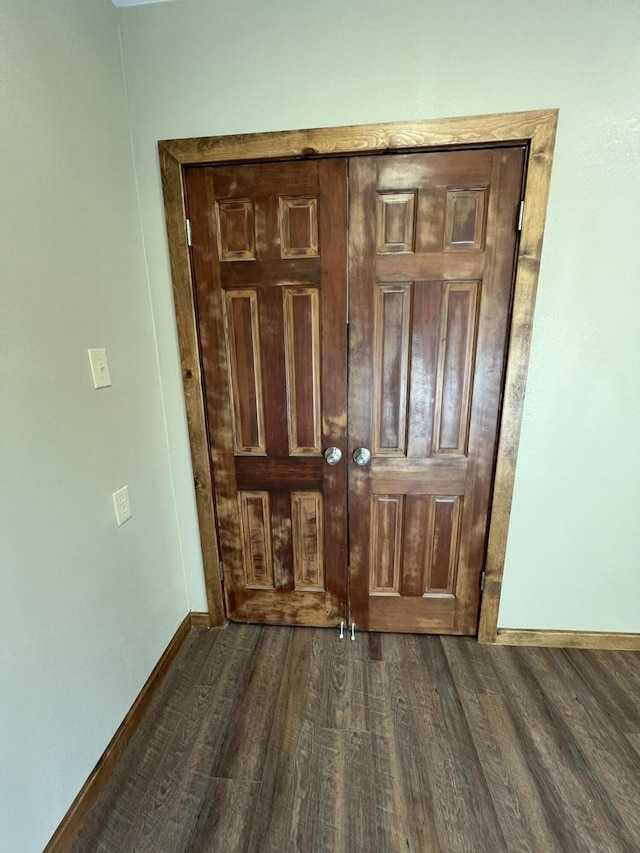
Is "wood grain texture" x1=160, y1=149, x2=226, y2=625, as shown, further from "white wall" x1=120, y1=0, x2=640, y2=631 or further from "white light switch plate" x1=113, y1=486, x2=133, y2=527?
"white light switch plate" x1=113, y1=486, x2=133, y2=527

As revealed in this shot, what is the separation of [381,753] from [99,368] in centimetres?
168

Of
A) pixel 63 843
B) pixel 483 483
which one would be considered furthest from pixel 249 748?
pixel 483 483

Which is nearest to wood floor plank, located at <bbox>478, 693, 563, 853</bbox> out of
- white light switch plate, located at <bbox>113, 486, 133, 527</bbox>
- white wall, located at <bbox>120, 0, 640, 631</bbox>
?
white wall, located at <bbox>120, 0, 640, 631</bbox>

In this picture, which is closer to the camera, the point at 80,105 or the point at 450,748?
the point at 80,105

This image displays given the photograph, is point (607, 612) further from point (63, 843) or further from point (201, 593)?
point (63, 843)

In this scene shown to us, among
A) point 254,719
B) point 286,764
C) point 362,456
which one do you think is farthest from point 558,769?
point 362,456

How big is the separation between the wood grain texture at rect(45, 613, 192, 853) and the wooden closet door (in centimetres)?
89

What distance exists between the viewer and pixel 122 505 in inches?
54.4

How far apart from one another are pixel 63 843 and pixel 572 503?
2118 mm

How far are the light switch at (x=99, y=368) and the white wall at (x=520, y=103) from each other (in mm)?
368

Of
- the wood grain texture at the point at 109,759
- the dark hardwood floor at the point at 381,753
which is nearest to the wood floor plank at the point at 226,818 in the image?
the dark hardwood floor at the point at 381,753

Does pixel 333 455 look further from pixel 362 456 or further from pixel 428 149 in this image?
pixel 428 149

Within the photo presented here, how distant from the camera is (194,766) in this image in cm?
130

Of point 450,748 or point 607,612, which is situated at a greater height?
point 607,612
